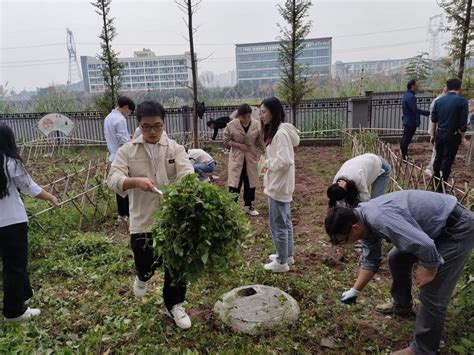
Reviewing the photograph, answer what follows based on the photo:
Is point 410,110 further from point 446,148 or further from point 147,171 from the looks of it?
point 147,171

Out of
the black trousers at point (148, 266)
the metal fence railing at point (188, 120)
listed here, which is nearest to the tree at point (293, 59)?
the metal fence railing at point (188, 120)

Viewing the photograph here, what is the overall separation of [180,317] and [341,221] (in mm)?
1485

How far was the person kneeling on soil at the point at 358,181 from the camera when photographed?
3.17 metres

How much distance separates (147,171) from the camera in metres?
2.85

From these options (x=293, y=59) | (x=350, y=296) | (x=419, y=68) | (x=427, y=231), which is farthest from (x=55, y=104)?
(x=427, y=231)

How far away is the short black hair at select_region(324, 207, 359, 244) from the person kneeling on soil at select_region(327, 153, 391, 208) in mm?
809

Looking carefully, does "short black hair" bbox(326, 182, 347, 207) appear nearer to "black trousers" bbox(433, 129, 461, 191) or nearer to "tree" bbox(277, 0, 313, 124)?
"black trousers" bbox(433, 129, 461, 191)

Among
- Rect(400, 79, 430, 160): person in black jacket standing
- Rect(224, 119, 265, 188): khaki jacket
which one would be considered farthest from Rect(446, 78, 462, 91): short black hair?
Rect(224, 119, 265, 188): khaki jacket

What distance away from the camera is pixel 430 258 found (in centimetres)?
213

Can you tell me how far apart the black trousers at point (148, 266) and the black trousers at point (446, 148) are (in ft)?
16.6

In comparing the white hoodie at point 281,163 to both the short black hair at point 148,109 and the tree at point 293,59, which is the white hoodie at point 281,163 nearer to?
the short black hair at point 148,109

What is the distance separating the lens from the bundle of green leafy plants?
7.97ft

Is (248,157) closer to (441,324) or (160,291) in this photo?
(160,291)

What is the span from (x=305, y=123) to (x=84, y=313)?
10.5m
